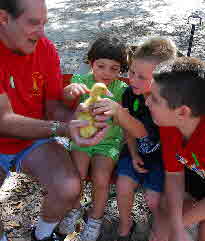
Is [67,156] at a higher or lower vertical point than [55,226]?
higher

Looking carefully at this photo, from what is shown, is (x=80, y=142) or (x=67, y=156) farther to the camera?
(x=67, y=156)

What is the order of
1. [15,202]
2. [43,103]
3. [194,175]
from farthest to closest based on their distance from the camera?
[15,202]
[43,103]
[194,175]

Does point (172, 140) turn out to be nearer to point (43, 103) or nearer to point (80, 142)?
point (80, 142)

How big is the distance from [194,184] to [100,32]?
16.6ft

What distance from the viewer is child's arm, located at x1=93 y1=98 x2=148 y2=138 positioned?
2227 mm

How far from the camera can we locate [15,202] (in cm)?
308

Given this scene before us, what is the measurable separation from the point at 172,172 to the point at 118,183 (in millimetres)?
374

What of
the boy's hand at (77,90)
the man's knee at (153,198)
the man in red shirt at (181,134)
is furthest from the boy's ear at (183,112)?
the boy's hand at (77,90)

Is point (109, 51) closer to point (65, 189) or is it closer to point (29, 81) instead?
point (29, 81)

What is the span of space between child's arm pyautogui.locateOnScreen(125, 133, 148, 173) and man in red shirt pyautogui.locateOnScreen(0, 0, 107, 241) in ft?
1.02

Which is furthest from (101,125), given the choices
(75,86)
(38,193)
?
(38,193)

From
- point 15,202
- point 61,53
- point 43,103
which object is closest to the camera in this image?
point 43,103

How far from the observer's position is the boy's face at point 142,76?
2473 millimetres

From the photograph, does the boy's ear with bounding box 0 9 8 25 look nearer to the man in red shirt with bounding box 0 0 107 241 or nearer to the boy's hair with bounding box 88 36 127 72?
the man in red shirt with bounding box 0 0 107 241
